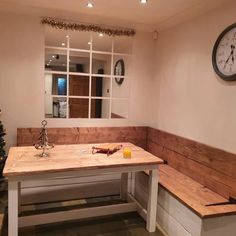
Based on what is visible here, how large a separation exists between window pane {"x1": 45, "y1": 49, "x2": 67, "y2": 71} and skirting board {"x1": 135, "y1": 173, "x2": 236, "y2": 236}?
1.86 m

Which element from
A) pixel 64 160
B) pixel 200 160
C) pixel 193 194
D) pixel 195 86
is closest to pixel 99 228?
pixel 64 160

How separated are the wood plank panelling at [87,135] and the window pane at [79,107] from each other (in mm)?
243

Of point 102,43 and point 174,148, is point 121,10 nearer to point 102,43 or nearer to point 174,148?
point 102,43

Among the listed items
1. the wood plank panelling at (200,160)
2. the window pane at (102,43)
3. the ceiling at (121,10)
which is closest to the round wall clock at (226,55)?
the ceiling at (121,10)

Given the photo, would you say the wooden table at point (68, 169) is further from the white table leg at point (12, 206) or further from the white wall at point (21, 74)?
the white wall at point (21, 74)

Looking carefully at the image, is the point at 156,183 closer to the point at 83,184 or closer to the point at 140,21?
the point at 83,184

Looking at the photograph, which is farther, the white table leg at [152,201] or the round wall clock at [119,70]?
the round wall clock at [119,70]

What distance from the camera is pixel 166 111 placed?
3.39 metres

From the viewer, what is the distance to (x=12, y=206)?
1.87 m

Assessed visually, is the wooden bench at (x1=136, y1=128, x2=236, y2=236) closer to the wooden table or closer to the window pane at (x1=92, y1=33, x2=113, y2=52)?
the wooden table

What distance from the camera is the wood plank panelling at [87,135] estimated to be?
308 centimetres

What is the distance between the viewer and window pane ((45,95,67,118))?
3223 millimetres

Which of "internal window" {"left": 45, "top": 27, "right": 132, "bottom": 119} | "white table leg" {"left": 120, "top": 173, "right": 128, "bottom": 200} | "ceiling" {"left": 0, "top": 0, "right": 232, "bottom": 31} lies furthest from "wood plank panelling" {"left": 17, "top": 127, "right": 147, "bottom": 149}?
"ceiling" {"left": 0, "top": 0, "right": 232, "bottom": 31}

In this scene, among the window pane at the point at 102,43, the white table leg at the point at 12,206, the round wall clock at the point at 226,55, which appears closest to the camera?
the white table leg at the point at 12,206
